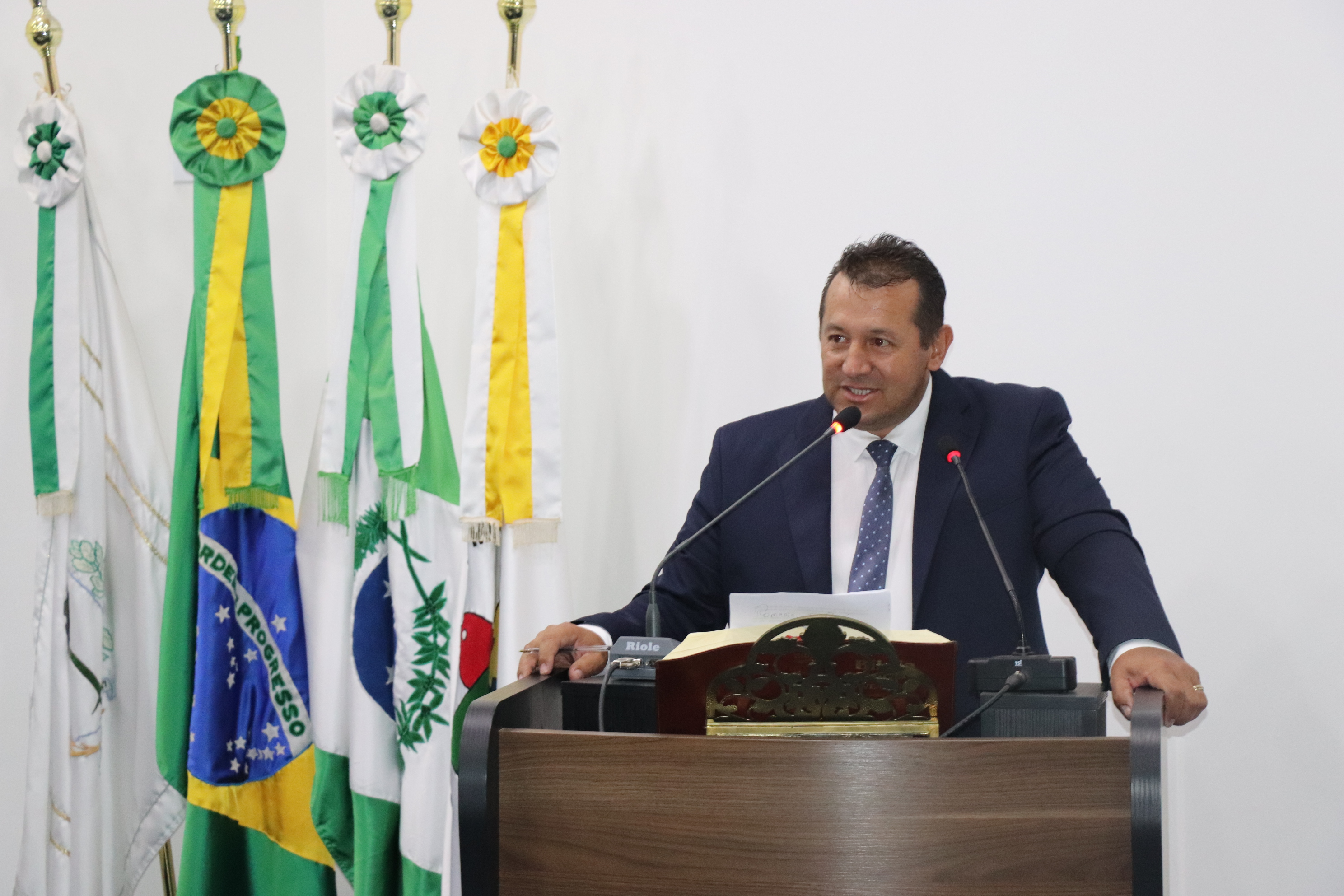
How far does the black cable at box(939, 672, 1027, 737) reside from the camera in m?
1.54

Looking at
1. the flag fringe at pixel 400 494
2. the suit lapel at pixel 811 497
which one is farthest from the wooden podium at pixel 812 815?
the flag fringe at pixel 400 494

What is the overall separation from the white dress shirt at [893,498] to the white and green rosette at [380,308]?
3.36ft

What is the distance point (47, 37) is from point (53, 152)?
10.6 inches

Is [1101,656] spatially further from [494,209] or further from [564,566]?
[494,209]

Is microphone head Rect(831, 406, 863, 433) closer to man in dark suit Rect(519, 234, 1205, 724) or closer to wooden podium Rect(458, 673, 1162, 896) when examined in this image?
man in dark suit Rect(519, 234, 1205, 724)

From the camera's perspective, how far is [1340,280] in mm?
2645

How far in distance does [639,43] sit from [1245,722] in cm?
242

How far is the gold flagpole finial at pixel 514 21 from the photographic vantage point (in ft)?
9.41

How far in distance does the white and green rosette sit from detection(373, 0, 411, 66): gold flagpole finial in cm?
8

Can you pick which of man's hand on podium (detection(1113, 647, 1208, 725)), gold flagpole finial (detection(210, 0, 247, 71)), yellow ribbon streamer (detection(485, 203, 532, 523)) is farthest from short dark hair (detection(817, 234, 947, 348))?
gold flagpole finial (detection(210, 0, 247, 71))

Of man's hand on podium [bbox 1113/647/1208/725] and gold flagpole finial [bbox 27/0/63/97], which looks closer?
man's hand on podium [bbox 1113/647/1208/725]

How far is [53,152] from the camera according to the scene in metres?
2.79

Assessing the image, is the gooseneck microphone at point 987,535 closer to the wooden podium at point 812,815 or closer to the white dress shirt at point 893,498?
the white dress shirt at point 893,498

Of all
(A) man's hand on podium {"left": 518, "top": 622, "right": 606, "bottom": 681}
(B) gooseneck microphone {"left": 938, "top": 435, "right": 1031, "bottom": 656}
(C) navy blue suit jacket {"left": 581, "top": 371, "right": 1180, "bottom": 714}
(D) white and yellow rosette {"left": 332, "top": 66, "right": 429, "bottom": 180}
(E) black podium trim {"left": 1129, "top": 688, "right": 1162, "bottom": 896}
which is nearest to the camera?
(E) black podium trim {"left": 1129, "top": 688, "right": 1162, "bottom": 896}
